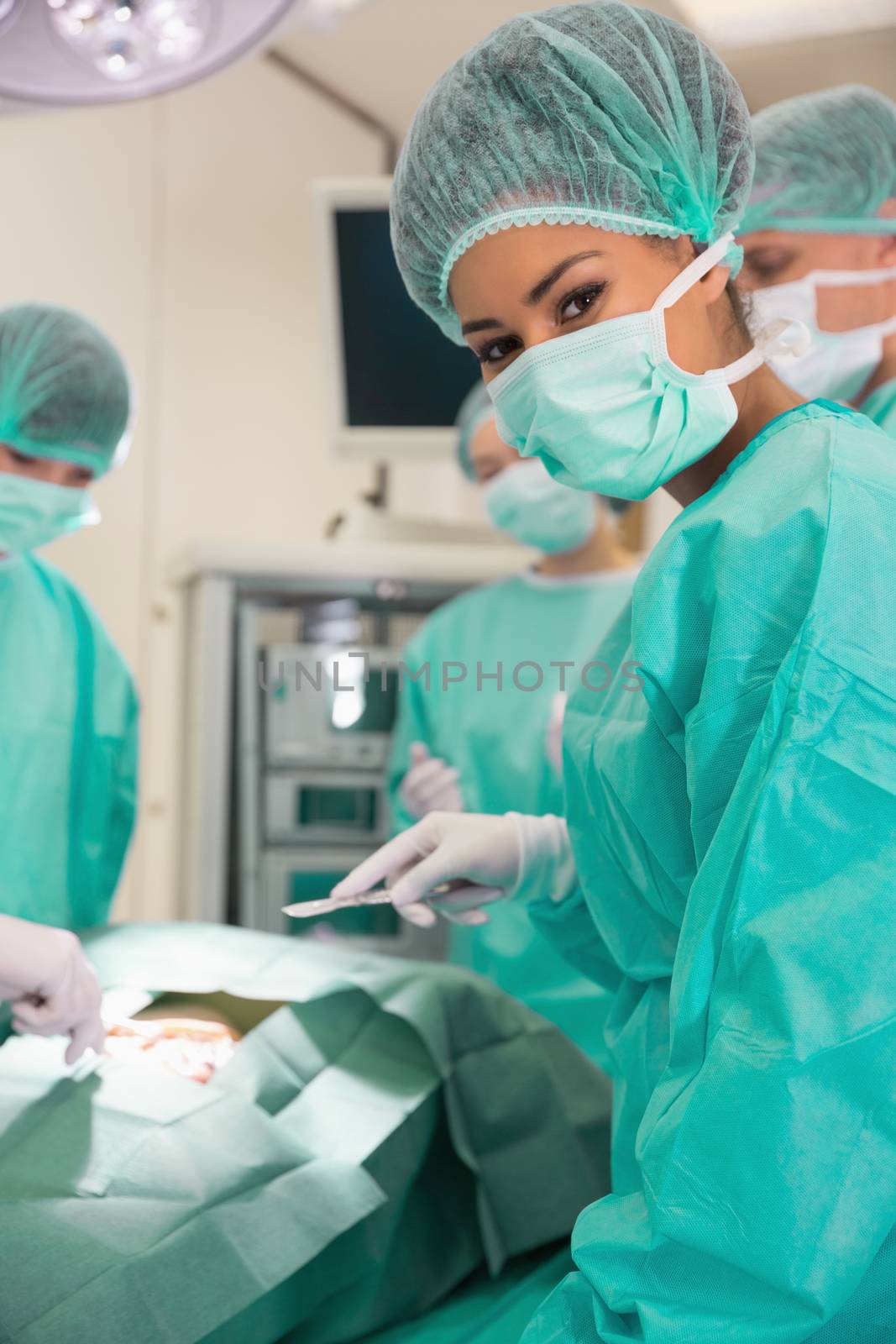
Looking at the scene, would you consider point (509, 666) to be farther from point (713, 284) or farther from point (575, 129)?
point (575, 129)

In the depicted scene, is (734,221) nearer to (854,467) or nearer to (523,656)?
(854,467)

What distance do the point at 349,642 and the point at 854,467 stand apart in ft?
5.86

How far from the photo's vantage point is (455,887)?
4.09ft

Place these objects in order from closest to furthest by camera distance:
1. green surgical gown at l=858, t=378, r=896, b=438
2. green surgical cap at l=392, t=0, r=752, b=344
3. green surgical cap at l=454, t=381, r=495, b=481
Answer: green surgical cap at l=392, t=0, r=752, b=344
green surgical gown at l=858, t=378, r=896, b=438
green surgical cap at l=454, t=381, r=495, b=481

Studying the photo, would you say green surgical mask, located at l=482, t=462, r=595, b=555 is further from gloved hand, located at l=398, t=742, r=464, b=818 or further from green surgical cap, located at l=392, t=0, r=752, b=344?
green surgical cap, located at l=392, t=0, r=752, b=344

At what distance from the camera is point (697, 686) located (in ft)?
2.73

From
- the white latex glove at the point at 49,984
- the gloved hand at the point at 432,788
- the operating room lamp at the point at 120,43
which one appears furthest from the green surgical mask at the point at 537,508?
the white latex glove at the point at 49,984

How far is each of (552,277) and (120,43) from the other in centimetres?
77

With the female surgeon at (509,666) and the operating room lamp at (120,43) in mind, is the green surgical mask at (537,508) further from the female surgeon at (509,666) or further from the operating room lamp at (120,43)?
the operating room lamp at (120,43)

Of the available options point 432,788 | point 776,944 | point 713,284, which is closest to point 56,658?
point 432,788

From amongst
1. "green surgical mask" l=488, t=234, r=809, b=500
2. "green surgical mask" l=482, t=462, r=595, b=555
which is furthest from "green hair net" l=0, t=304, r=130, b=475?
"green surgical mask" l=488, t=234, r=809, b=500

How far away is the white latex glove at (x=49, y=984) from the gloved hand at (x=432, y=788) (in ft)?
3.08

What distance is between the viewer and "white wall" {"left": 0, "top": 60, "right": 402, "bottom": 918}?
2852 mm

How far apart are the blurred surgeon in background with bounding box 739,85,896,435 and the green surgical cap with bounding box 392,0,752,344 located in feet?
1.80
